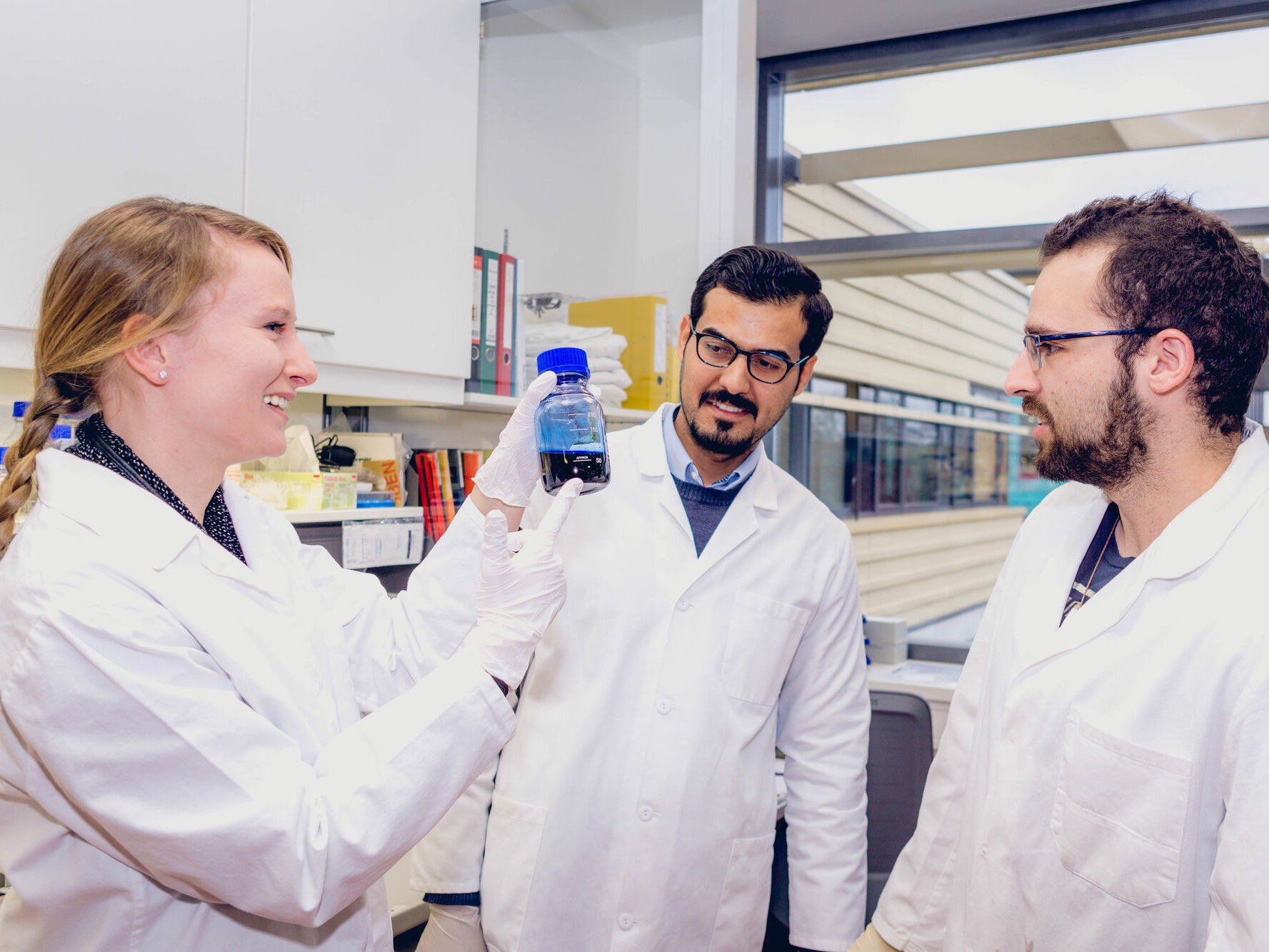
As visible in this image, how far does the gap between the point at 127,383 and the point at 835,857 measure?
124 centimetres

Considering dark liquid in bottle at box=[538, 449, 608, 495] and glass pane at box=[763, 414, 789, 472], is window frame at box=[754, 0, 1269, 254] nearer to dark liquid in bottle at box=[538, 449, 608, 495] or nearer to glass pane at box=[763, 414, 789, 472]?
glass pane at box=[763, 414, 789, 472]

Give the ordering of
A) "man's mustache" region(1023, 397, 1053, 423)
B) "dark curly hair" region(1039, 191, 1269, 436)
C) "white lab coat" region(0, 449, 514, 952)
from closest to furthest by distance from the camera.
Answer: "white lab coat" region(0, 449, 514, 952) → "dark curly hair" region(1039, 191, 1269, 436) → "man's mustache" region(1023, 397, 1053, 423)

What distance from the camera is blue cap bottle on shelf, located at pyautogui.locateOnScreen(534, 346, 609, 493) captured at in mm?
1293

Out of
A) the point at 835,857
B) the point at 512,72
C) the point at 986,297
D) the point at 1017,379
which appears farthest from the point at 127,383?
the point at 986,297

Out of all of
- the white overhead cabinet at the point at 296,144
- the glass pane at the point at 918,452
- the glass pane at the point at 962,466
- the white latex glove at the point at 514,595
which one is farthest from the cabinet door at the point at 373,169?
the glass pane at the point at 962,466

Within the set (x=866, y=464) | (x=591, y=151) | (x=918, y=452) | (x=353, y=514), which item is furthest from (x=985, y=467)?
(x=353, y=514)

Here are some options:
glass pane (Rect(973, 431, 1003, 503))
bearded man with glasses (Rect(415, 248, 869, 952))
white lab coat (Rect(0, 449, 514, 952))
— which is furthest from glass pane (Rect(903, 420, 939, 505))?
white lab coat (Rect(0, 449, 514, 952))

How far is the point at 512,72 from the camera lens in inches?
95.9

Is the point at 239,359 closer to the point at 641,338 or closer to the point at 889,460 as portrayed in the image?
the point at 641,338

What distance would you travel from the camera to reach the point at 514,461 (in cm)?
133

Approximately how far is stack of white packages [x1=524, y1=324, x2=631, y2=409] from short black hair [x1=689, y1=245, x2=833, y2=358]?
821 millimetres

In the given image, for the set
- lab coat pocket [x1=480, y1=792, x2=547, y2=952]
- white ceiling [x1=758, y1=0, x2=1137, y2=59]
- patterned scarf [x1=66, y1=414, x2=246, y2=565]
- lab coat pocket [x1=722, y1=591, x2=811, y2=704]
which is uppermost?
white ceiling [x1=758, y1=0, x2=1137, y2=59]

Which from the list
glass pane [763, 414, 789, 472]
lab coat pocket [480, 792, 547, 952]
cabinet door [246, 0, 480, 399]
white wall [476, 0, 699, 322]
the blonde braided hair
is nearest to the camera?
the blonde braided hair

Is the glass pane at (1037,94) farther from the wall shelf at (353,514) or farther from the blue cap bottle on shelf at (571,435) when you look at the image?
the blue cap bottle on shelf at (571,435)
